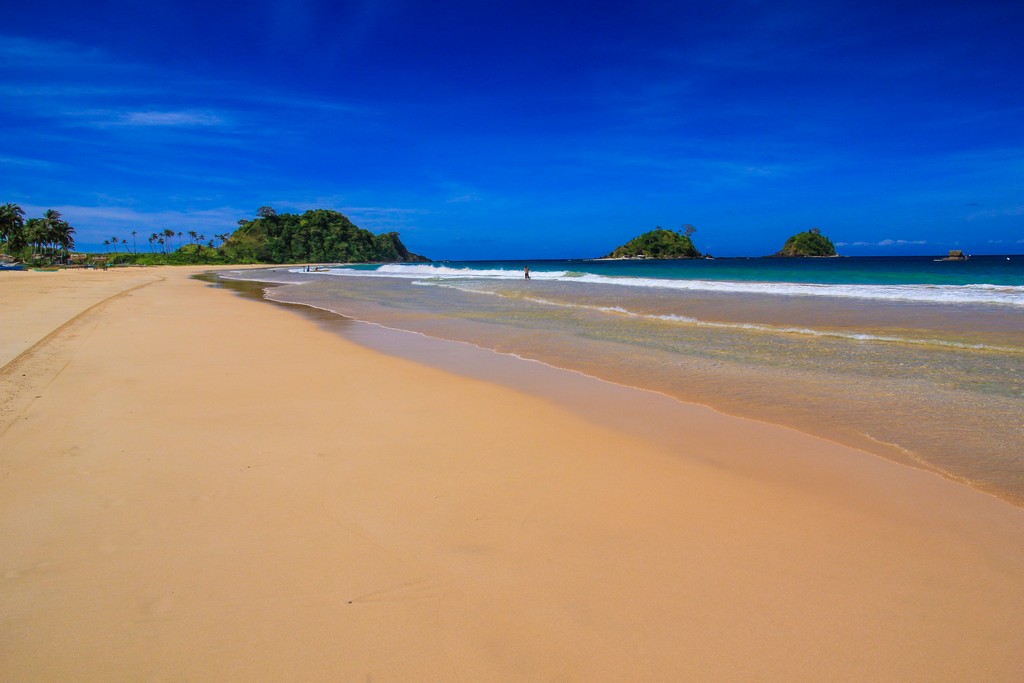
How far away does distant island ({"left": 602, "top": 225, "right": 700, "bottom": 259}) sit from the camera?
137 m

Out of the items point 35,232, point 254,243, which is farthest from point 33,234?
point 254,243

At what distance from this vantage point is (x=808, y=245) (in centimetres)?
12988

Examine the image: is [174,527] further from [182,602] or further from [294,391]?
[294,391]

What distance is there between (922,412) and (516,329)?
8.35 metres

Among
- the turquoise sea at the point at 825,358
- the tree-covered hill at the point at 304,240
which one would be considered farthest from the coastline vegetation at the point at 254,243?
the turquoise sea at the point at 825,358

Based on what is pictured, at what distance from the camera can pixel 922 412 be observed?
5664 millimetres

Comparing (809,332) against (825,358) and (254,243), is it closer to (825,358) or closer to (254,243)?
(825,358)

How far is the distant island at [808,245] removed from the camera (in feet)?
424

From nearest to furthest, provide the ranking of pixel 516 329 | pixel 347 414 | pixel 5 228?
pixel 347 414
pixel 516 329
pixel 5 228

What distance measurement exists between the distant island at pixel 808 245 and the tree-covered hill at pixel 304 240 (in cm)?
11224

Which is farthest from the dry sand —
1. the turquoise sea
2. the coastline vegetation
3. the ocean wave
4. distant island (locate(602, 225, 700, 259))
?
distant island (locate(602, 225, 700, 259))

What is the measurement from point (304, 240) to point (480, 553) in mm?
152591

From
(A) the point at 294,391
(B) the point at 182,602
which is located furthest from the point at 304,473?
(A) the point at 294,391

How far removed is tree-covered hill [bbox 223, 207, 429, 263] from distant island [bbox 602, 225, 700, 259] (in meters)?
76.2
